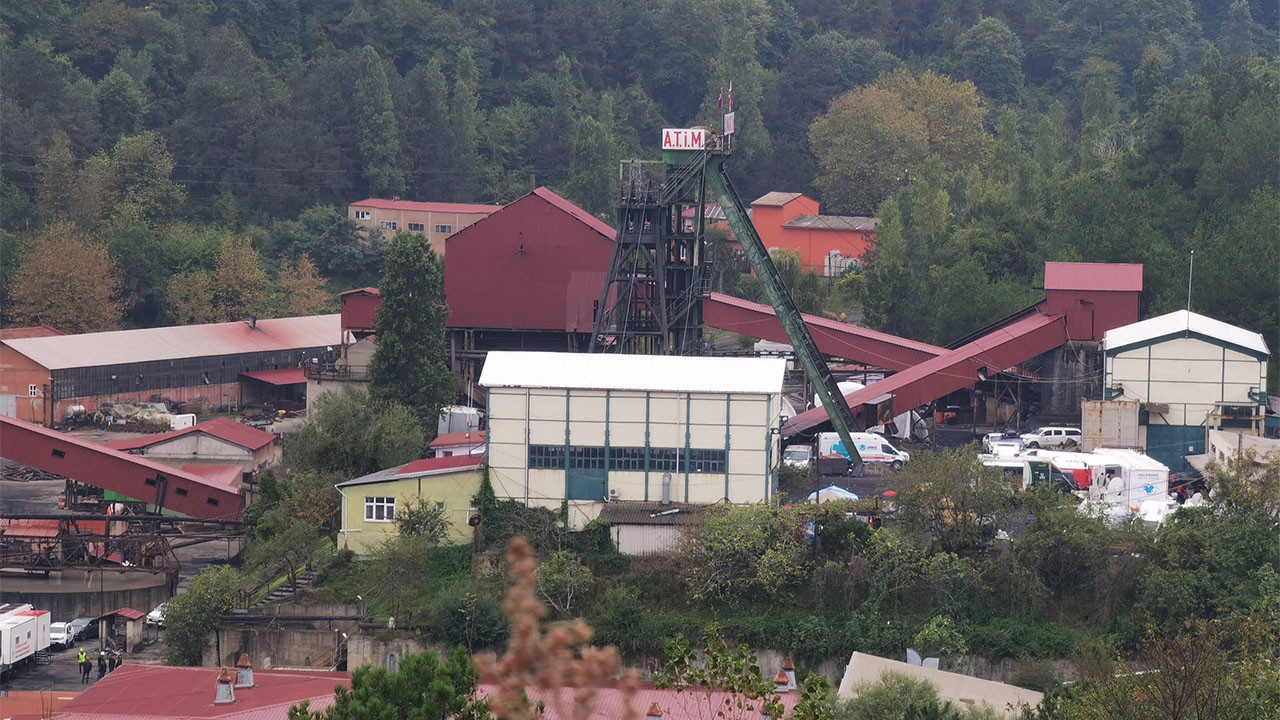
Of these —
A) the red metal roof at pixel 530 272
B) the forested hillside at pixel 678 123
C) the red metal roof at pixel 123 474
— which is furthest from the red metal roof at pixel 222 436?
the forested hillside at pixel 678 123

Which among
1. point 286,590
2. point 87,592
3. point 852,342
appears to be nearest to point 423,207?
point 852,342

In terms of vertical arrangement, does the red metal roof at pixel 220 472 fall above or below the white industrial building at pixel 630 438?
below

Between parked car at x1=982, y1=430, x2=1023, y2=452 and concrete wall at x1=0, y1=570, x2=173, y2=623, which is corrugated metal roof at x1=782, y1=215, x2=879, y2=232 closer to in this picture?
parked car at x1=982, y1=430, x2=1023, y2=452

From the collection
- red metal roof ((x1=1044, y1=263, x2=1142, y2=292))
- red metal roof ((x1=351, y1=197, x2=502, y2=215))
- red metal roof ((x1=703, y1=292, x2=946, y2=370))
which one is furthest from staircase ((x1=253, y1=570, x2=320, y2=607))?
red metal roof ((x1=351, y1=197, x2=502, y2=215))

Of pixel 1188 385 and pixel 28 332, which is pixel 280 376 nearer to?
pixel 28 332

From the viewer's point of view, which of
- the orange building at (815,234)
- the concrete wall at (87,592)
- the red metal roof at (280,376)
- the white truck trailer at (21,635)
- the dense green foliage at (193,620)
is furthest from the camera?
the orange building at (815,234)

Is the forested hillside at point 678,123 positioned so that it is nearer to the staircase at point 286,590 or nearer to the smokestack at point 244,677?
the staircase at point 286,590
